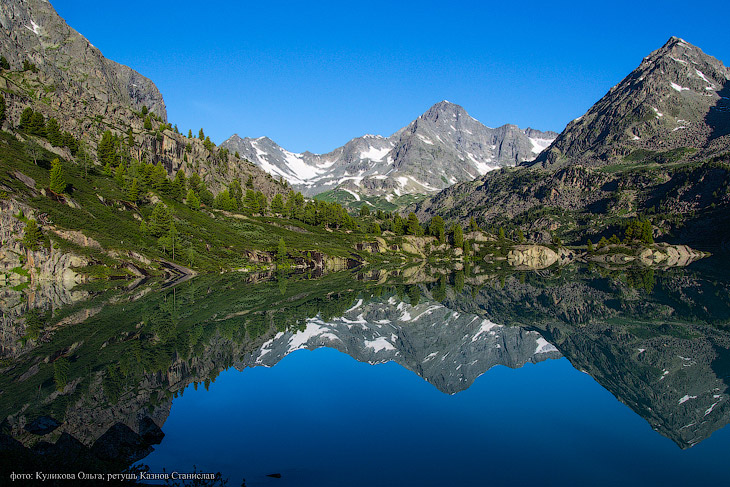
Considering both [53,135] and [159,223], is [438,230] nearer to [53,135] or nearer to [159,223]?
[159,223]

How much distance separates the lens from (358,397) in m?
22.7

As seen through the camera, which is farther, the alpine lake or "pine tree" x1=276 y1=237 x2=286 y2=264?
"pine tree" x1=276 y1=237 x2=286 y2=264

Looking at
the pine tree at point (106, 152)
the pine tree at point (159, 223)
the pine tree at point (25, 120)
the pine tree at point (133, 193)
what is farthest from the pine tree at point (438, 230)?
the pine tree at point (25, 120)

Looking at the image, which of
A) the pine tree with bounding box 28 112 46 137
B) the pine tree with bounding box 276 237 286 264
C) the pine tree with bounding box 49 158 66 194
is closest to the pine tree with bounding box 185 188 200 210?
the pine tree with bounding box 276 237 286 264

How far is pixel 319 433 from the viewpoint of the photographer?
17891mm

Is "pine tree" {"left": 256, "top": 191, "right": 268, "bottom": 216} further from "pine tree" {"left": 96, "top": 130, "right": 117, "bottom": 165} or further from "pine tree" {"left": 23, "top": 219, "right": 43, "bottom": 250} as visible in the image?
"pine tree" {"left": 23, "top": 219, "right": 43, "bottom": 250}

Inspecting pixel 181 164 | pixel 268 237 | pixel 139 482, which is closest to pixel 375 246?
pixel 268 237

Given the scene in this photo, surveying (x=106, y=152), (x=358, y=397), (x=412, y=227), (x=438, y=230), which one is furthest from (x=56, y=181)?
(x=438, y=230)

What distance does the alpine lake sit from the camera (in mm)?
15000

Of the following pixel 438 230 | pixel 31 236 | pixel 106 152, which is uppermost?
pixel 106 152

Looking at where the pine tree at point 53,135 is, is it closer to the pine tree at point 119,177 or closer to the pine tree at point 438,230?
the pine tree at point 119,177

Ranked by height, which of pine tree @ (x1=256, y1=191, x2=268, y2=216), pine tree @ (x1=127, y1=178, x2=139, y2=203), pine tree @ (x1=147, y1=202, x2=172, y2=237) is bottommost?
pine tree @ (x1=147, y1=202, x2=172, y2=237)

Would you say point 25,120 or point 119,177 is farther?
point 119,177

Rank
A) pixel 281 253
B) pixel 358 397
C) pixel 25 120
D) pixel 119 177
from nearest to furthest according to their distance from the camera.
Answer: pixel 358 397 < pixel 281 253 < pixel 25 120 < pixel 119 177
